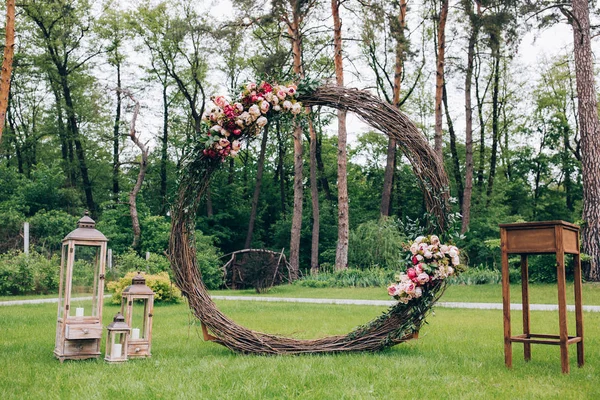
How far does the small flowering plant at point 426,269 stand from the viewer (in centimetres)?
559

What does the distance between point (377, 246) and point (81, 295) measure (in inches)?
620

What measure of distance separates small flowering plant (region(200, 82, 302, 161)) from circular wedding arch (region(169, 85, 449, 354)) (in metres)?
0.21

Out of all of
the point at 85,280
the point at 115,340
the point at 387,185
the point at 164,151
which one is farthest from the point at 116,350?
the point at 164,151

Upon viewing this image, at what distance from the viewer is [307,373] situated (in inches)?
184

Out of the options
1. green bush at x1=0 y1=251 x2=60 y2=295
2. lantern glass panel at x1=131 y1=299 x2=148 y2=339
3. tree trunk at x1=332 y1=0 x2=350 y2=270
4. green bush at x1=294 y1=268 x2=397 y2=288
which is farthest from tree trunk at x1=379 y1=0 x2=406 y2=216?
lantern glass panel at x1=131 y1=299 x2=148 y2=339

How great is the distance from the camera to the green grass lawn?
13.3 ft

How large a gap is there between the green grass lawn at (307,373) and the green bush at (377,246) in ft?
42.3

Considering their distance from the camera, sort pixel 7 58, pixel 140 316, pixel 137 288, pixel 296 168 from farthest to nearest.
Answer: pixel 296 168 < pixel 7 58 < pixel 140 316 < pixel 137 288

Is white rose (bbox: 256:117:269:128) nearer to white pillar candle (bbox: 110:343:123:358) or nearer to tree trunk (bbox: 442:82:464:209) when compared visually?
white pillar candle (bbox: 110:343:123:358)

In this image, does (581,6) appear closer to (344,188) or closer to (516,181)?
(344,188)

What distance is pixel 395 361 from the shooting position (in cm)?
525

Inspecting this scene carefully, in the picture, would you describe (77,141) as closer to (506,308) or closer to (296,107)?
(296,107)

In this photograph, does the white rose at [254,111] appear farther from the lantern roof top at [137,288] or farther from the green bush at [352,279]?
the green bush at [352,279]

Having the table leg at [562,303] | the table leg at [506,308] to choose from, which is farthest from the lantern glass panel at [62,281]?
the table leg at [562,303]
